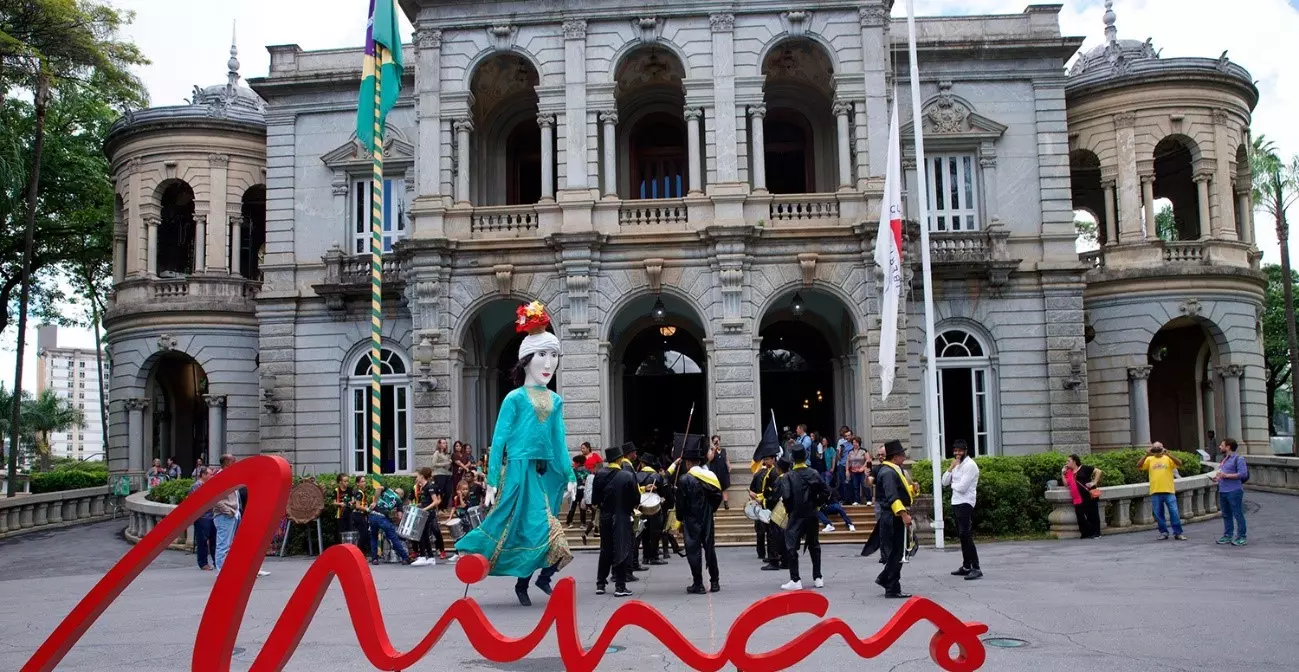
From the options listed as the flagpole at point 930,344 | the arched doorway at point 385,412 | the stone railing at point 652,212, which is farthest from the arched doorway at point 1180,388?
the arched doorway at point 385,412

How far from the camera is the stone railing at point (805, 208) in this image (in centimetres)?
2359

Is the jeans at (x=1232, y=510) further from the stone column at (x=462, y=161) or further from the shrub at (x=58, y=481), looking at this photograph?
the shrub at (x=58, y=481)

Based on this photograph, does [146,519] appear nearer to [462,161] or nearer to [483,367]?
[483,367]

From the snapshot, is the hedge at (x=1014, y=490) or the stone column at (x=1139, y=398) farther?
the stone column at (x=1139, y=398)

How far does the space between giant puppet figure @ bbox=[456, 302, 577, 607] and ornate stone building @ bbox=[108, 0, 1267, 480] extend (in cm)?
1155

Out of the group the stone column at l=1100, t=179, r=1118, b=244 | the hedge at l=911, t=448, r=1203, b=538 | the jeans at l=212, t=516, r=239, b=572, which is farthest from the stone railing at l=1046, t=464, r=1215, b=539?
the jeans at l=212, t=516, r=239, b=572

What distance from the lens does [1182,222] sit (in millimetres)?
33188

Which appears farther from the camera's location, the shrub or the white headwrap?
the shrub

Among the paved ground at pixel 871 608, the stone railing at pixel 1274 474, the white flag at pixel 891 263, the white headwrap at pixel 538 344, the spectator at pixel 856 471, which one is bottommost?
the paved ground at pixel 871 608

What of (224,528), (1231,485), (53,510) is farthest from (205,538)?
(1231,485)

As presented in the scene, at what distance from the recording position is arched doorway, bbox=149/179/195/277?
108 ft

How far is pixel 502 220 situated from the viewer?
24.0m

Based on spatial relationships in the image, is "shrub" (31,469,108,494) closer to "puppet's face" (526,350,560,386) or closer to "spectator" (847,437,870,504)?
"spectator" (847,437,870,504)

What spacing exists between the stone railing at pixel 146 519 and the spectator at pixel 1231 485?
57.8 ft
